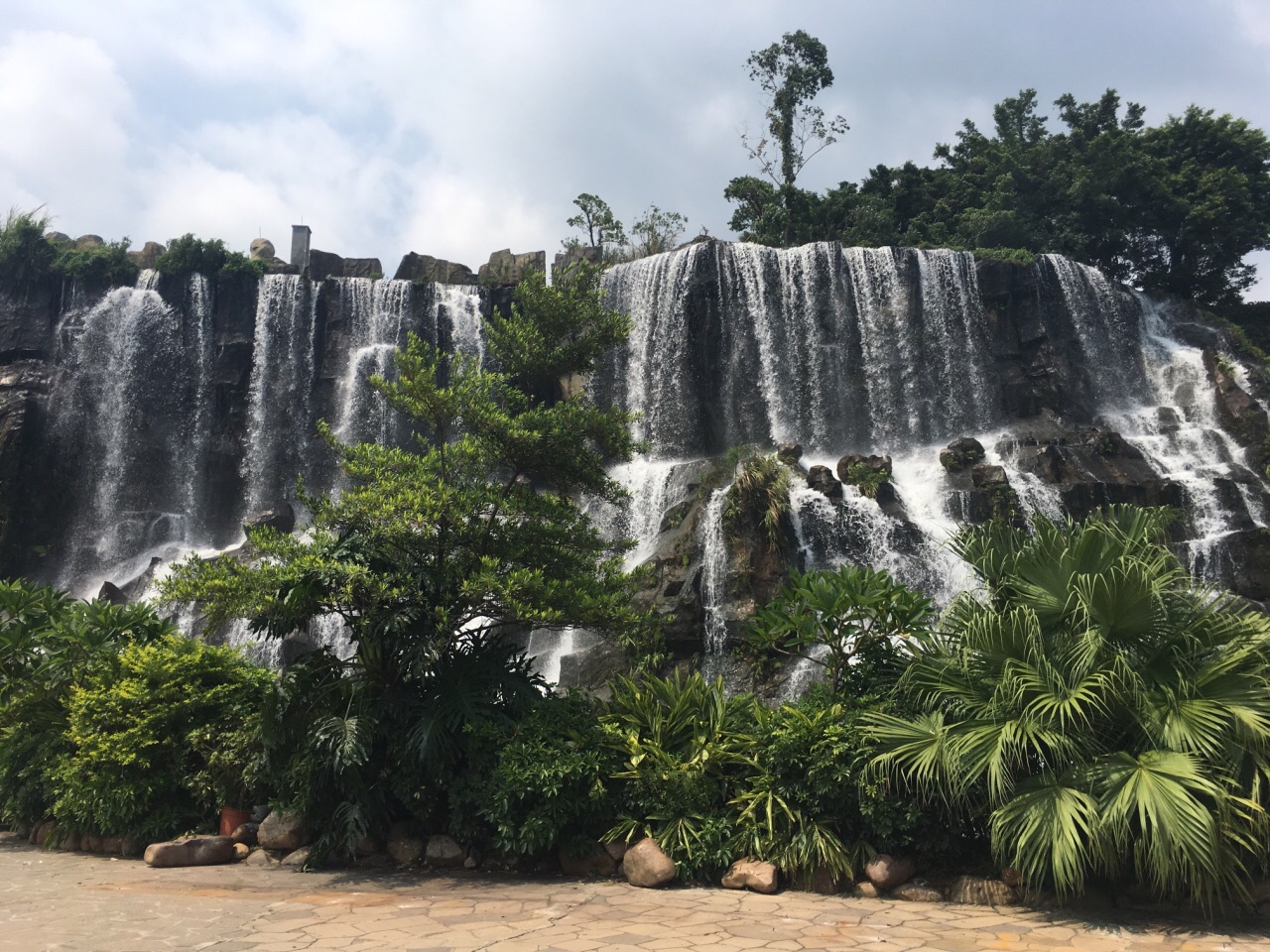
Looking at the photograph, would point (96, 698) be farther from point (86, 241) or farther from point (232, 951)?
point (86, 241)

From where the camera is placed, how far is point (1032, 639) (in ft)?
19.8

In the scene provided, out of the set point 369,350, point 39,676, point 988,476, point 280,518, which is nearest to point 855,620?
point 39,676

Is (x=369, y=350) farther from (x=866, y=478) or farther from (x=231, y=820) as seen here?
(x=231, y=820)

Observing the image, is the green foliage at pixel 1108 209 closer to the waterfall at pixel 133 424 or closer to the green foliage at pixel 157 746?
Result: the waterfall at pixel 133 424

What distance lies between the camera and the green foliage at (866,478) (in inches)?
744

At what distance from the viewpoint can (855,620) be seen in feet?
24.7

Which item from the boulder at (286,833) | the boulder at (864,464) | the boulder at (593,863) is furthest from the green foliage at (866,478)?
the boulder at (286,833)

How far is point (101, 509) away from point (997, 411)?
75.8ft

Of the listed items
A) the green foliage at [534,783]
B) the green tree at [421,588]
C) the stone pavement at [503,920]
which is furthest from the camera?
the green tree at [421,588]

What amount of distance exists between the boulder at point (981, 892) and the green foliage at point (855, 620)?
1.53 m

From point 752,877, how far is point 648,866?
0.74 metres

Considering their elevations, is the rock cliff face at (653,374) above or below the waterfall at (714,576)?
above

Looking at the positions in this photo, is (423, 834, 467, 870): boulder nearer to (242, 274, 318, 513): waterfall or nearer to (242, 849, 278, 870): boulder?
(242, 849, 278, 870): boulder

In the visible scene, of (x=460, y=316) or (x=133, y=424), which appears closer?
(x=133, y=424)
